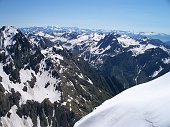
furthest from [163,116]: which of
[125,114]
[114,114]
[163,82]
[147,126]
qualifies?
[163,82]

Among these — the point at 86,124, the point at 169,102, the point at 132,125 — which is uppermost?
the point at 169,102

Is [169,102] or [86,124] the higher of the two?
[169,102]

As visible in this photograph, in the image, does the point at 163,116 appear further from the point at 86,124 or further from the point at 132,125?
the point at 86,124

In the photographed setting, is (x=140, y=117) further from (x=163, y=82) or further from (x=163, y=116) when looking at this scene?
(x=163, y=82)

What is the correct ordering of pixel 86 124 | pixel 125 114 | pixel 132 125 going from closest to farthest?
1. pixel 132 125
2. pixel 125 114
3. pixel 86 124

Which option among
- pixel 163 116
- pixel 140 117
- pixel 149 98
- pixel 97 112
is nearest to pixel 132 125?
pixel 140 117

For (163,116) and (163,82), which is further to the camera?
(163,82)

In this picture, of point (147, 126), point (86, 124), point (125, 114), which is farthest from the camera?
point (86, 124)
